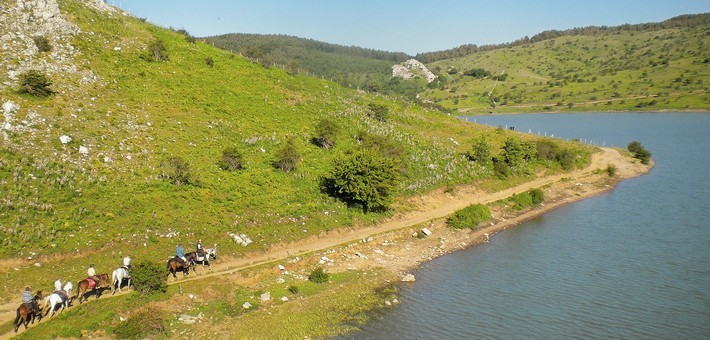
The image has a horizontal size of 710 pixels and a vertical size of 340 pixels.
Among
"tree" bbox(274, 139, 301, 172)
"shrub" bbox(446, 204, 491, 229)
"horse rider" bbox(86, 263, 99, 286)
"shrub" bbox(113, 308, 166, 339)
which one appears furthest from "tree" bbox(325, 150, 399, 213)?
"horse rider" bbox(86, 263, 99, 286)

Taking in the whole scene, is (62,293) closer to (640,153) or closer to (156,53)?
(156,53)

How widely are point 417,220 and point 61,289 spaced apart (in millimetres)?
28585

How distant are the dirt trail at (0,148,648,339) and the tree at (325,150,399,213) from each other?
247 cm

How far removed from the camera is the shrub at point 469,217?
4272 cm

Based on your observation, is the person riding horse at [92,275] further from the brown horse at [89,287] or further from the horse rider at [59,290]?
the horse rider at [59,290]

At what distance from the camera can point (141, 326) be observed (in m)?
22.0

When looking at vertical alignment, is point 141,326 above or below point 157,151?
below

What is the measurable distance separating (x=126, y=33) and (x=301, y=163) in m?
37.6

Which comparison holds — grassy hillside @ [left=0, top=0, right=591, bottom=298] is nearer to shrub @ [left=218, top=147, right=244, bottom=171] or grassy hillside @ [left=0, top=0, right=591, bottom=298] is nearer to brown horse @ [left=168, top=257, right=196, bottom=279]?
shrub @ [left=218, top=147, right=244, bottom=171]

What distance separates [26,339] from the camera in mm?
20281

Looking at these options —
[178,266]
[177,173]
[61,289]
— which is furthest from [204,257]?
[177,173]

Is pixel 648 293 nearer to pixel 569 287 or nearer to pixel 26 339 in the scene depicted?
pixel 569 287

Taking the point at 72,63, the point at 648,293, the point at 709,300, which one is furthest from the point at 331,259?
the point at 72,63

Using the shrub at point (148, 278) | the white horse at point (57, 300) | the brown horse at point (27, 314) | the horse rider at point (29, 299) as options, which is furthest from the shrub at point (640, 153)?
the horse rider at point (29, 299)
